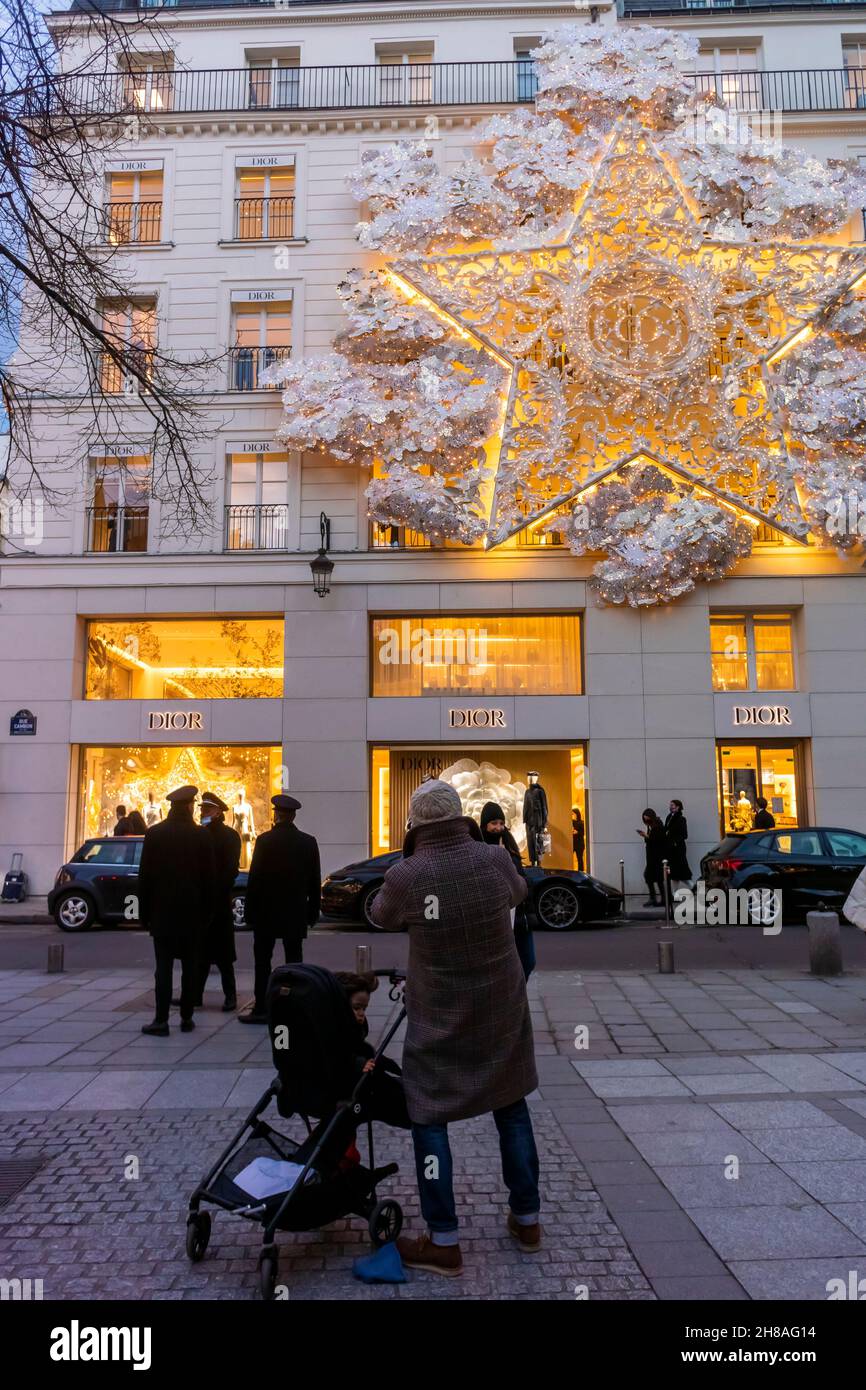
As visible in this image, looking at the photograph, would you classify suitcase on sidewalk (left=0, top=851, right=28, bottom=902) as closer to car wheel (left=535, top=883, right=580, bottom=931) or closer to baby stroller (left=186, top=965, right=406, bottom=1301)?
car wheel (left=535, top=883, right=580, bottom=931)

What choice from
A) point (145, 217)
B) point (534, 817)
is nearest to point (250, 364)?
point (145, 217)

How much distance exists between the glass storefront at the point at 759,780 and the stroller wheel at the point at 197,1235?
680 inches

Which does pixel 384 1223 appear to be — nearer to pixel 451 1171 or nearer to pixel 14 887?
pixel 451 1171

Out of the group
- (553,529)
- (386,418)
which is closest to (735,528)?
(553,529)

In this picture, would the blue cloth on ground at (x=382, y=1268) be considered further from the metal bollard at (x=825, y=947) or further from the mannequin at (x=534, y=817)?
the mannequin at (x=534, y=817)

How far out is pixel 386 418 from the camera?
18703 mm

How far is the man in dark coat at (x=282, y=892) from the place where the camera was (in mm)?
8117

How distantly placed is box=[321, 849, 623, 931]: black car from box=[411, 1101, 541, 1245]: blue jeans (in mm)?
10586

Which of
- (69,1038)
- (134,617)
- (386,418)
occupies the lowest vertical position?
(69,1038)

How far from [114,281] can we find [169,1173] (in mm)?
6250

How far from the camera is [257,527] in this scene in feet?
66.4

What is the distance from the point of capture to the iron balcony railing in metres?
21.2

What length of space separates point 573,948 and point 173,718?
10.9 m
